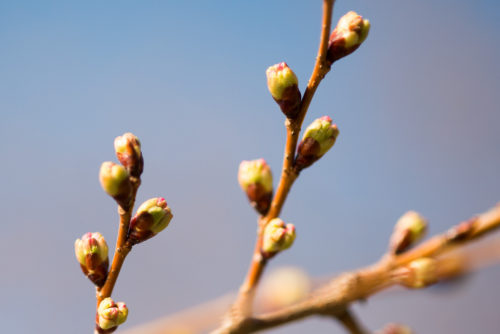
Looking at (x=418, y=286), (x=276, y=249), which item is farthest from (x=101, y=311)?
Answer: (x=418, y=286)

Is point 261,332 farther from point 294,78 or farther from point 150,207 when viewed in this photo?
point 294,78

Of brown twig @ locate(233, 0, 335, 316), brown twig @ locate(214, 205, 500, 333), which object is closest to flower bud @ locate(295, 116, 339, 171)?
brown twig @ locate(233, 0, 335, 316)

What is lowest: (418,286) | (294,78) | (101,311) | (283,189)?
(418,286)

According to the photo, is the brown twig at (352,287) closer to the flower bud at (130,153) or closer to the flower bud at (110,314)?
the flower bud at (110,314)

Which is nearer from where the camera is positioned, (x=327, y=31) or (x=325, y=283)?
(x=327, y=31)

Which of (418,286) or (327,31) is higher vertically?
(327,31)
